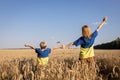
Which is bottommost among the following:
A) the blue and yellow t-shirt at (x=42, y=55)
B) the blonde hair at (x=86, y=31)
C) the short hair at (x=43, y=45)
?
the blue and yellow t-shirt at (x=42, y=55)

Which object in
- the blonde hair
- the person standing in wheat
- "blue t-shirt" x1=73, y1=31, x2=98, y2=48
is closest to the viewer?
the blonde hair

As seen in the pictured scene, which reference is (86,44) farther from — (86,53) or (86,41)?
(86,53)

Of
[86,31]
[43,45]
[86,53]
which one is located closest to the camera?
[86,31]

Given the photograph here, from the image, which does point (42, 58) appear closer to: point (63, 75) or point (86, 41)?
point (86, 41)

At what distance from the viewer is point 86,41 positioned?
301 inches

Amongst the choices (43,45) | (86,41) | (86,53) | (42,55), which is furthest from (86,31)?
(42,55)

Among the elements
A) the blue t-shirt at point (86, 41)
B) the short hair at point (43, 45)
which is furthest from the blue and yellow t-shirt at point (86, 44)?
the short hair at point (43, 45)

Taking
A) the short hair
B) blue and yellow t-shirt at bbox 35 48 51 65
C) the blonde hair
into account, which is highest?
the blonde hair

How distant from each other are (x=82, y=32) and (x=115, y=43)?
35286mm

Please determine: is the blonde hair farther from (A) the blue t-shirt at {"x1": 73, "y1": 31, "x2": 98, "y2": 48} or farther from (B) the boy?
(B) the boy

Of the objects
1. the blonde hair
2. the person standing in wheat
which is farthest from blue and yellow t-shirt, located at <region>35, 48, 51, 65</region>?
the blonde hair

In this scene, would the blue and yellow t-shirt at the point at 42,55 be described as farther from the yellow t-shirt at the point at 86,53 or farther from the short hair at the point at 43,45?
the yellow t-shirt at the point at 86,53

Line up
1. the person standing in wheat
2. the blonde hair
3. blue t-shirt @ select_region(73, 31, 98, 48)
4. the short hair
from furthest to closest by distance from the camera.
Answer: the short hair
blue t-shirt @ select_region(73, 31, 98, 48)
the person standing in wheat
the blonde hair

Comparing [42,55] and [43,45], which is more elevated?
[43,45]
